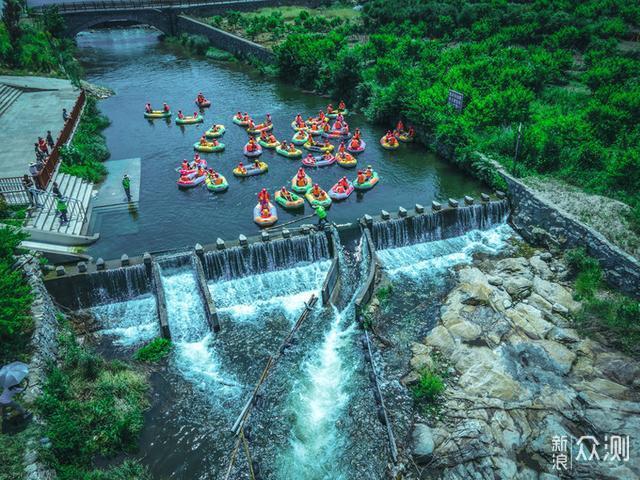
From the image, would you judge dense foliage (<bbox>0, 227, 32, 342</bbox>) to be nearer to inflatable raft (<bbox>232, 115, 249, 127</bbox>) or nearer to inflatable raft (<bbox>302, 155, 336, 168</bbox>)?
inflatable raft (<bbox>302, 155, 336, 168</bbox>)

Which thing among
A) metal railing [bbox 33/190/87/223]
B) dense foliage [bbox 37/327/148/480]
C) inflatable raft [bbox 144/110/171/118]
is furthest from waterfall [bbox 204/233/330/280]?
inflatable raft [bbox 144/110/171/118]

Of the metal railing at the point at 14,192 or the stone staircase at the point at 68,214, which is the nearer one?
the stone staircase at the point at 68,214

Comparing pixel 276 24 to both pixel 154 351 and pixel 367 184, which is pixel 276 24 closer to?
pixel 367 184

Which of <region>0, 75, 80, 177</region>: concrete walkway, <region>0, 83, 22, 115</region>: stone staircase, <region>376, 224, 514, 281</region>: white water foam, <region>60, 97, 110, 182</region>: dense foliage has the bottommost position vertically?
<region>376, 224, 514, 281</region>: white water foam

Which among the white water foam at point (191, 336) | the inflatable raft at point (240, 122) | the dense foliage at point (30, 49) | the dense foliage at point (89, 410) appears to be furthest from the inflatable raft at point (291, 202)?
the dense foliage at point (30, 49)

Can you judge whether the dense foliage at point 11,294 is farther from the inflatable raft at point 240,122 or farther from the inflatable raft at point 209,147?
the inflatable raft at point 240,122

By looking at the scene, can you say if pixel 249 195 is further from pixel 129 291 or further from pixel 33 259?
pixel 33 259
